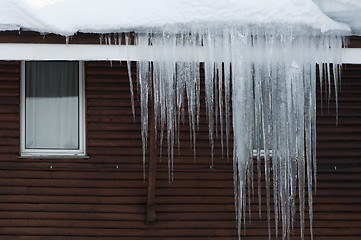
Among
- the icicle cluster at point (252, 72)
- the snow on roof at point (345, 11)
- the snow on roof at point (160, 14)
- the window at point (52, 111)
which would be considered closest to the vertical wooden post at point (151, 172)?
the icicle cluster at point (252, 72)

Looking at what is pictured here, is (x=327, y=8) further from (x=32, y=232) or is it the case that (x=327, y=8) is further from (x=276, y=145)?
(x=32, y=232)

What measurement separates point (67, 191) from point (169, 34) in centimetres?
292

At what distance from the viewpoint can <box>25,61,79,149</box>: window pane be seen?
7.92 m

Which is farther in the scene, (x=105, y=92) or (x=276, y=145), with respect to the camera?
(x=105, y=92)

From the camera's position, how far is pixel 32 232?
788cm

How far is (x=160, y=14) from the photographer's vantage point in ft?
18.8

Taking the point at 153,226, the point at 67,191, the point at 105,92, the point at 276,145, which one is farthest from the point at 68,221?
the point at 276,145

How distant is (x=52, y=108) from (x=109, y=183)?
1119mm

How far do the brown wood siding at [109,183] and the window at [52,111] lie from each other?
13 centimetres

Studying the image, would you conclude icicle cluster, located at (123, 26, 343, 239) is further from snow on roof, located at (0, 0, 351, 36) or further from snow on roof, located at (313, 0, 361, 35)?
snow on roof, located at (313, 0, 361, 35)

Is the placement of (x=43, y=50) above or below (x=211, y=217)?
above

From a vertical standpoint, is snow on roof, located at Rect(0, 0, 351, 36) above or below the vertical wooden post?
above

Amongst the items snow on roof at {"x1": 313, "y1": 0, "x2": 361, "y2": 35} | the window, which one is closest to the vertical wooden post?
the window

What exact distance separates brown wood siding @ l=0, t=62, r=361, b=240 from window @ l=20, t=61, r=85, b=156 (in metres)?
0.13
